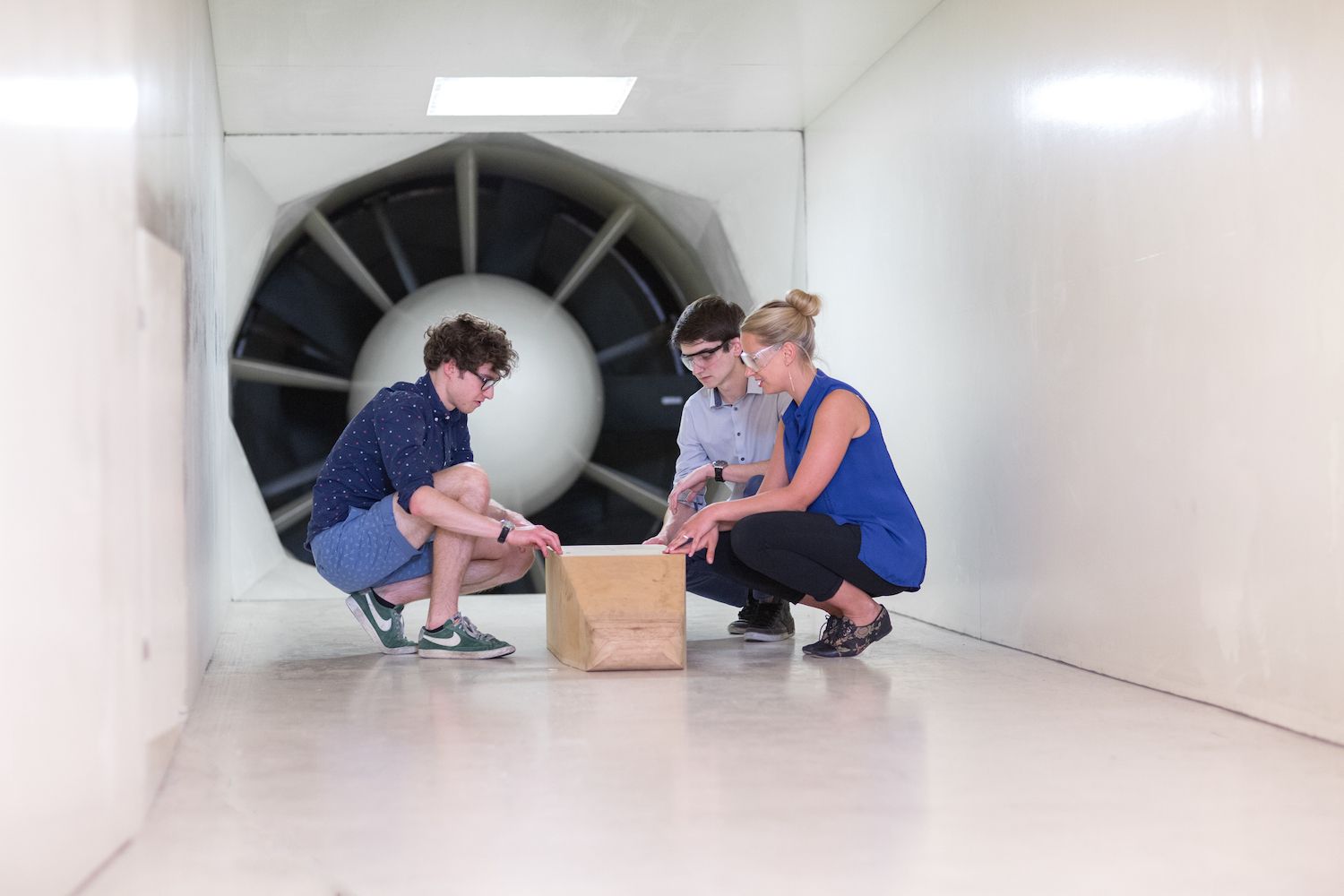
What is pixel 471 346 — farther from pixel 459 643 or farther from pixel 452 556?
pixel 459 643

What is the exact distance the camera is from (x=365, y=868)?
1618 millimetres

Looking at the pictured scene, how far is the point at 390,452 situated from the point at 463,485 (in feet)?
0.75

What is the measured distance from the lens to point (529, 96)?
17.3ft

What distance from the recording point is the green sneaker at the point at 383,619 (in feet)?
12.1

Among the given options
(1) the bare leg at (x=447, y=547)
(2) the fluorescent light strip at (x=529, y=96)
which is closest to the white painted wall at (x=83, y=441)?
(1) the bare leg at (x=447, y=547)

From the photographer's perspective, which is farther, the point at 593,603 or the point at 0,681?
the point at 593,603

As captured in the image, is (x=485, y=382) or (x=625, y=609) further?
(x=485, y=382)

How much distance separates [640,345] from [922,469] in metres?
1.90

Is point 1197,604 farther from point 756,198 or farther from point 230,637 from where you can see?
point 756,198

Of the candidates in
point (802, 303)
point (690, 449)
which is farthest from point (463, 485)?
point (802, 303)

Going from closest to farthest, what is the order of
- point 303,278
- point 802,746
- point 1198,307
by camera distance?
point 802,746 → point 1198,307 → point 303,278

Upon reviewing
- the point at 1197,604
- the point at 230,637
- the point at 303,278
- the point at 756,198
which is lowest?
the point at 230,637

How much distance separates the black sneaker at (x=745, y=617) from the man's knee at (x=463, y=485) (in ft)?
3.50

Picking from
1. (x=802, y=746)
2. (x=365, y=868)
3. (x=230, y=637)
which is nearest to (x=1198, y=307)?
(x=802, y=746)
